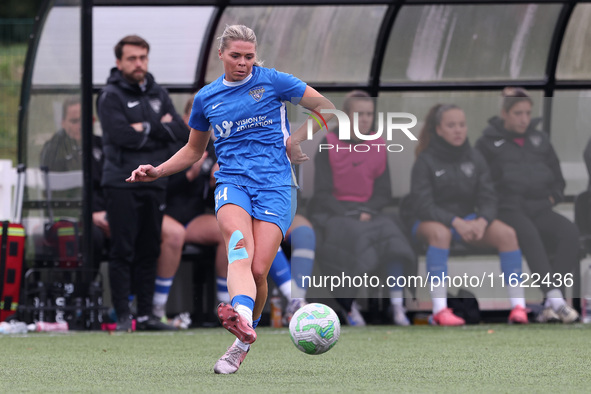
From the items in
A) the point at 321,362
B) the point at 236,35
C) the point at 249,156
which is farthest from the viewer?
the point at 321,362

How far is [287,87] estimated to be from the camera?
6.24 m

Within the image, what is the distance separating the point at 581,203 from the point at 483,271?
1042mm

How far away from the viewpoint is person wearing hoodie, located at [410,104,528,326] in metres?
9.91

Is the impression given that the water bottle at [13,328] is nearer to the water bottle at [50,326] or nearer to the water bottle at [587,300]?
the water bottle at [50,326]

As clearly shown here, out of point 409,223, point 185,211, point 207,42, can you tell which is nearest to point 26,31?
point 207,42

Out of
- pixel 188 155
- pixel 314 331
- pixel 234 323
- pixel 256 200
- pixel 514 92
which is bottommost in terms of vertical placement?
pixel 314 331

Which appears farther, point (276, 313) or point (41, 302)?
point (276, 313)

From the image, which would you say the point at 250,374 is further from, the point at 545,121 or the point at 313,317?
the point at 545,121

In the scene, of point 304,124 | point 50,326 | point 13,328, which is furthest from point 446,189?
point 304,124

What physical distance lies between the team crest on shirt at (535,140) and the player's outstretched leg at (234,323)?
5.10 metres

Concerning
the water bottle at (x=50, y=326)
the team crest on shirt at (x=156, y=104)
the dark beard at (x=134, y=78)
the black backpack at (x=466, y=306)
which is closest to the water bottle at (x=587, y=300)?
the black backpack at (x=466, y=306)

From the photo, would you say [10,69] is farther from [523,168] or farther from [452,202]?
[523,168]

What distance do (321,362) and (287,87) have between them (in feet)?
5.33

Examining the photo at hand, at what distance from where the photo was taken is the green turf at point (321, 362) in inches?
213
